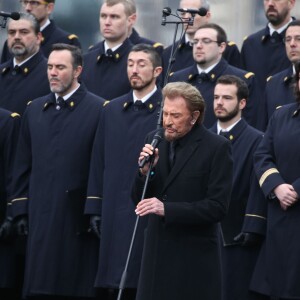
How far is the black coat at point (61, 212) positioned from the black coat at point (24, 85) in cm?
84

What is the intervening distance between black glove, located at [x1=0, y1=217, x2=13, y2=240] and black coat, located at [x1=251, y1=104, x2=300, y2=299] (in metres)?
2.48

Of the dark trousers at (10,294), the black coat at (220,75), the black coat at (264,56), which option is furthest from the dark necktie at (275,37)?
the dark trousers at (10,294)

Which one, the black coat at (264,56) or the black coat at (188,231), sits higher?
the black coat at (264,56)

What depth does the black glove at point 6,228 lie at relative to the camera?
37.6 ft

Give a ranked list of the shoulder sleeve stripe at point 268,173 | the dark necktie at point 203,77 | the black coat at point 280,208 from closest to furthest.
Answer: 1. the black coat at point 280,208
2. the shoulder sleeve stripe at point 268,173
3. the dark necktie at point 203,77

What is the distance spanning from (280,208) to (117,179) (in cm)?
160

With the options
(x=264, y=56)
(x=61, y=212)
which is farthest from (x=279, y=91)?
(x=61, y=212)

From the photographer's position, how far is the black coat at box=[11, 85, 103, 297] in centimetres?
1116

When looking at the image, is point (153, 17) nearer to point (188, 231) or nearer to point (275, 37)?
point (275, 37)

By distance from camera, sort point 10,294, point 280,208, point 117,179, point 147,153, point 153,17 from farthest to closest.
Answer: point 153,17 → point 10,294 → point 117,179 → point 280,208 → point 147,153

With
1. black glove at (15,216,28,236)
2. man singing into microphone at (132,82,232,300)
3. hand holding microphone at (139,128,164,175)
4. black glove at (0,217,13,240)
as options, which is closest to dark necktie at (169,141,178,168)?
man singing into microphone at (132,82,232,300)

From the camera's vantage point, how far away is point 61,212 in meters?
11.2

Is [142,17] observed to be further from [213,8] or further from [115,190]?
[115,190]

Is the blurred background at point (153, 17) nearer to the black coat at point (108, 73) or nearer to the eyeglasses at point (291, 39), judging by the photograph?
the black coat at point (108, 73)
